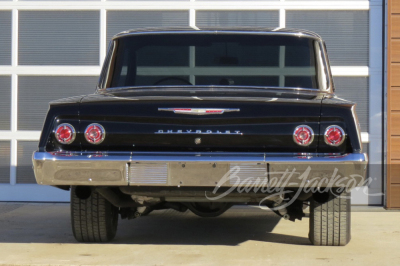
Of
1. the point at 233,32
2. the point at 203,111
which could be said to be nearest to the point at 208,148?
the point at 203,111

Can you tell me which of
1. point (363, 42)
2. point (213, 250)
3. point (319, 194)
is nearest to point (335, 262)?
point (319, 194)

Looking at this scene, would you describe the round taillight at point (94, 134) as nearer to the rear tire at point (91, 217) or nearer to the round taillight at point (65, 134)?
the round taillight at point (65, 134)

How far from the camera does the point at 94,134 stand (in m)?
4.86

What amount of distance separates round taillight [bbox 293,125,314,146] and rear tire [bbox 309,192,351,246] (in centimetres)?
68

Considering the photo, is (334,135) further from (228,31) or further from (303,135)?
(228,31)

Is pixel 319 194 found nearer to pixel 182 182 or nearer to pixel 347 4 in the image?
pixel 182 182

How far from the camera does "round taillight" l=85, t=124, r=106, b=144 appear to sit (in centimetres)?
486

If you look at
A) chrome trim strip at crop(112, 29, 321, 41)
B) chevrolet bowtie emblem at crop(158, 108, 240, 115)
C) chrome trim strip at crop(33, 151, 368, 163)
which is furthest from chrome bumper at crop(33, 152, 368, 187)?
chrome trim strip at crop(112, 29, 321, 41)

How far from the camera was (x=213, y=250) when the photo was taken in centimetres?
538

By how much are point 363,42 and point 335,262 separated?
4.43 meters

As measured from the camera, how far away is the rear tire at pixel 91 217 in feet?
17.8

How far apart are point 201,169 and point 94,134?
0.79 meters

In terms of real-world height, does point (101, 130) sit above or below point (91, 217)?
above

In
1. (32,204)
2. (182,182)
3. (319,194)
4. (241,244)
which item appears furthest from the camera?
(32,204)
